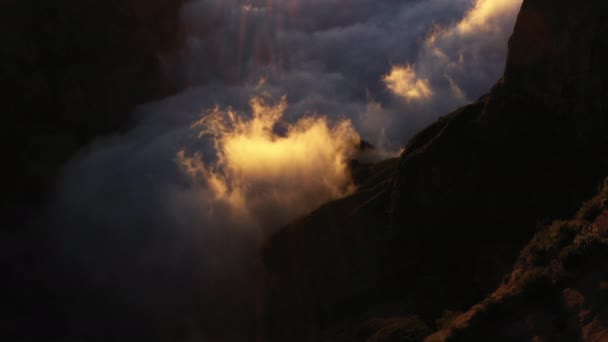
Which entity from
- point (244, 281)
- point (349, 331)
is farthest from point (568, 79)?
point (244, 281)

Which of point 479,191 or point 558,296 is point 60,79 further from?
point 558,296

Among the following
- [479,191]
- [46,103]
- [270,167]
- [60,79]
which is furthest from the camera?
[60,79]

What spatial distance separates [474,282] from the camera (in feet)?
86.2

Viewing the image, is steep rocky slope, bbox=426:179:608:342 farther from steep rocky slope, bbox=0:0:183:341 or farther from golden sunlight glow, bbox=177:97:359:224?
steep rocky slope, bbox=0:0:183:341

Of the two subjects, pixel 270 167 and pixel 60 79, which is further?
pixel 60 79

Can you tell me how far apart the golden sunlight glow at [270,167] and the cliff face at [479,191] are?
49.4 feet

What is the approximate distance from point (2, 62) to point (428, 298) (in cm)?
7773

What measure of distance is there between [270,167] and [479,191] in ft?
190

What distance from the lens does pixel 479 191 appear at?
30016 mm

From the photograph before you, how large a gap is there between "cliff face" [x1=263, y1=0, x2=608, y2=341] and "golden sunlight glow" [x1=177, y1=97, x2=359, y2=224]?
1507 centimetres

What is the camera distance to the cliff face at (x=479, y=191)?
85.7ft

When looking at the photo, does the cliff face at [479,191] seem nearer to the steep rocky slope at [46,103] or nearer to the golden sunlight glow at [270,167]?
the golden sunlight glow at [270,167]

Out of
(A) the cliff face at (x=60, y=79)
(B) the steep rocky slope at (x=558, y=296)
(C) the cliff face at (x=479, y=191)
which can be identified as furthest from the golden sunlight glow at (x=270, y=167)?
(B) the steep rocky slope at (x=558, y=296)

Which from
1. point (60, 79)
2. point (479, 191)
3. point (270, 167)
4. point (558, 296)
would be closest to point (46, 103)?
point (60, 79)
